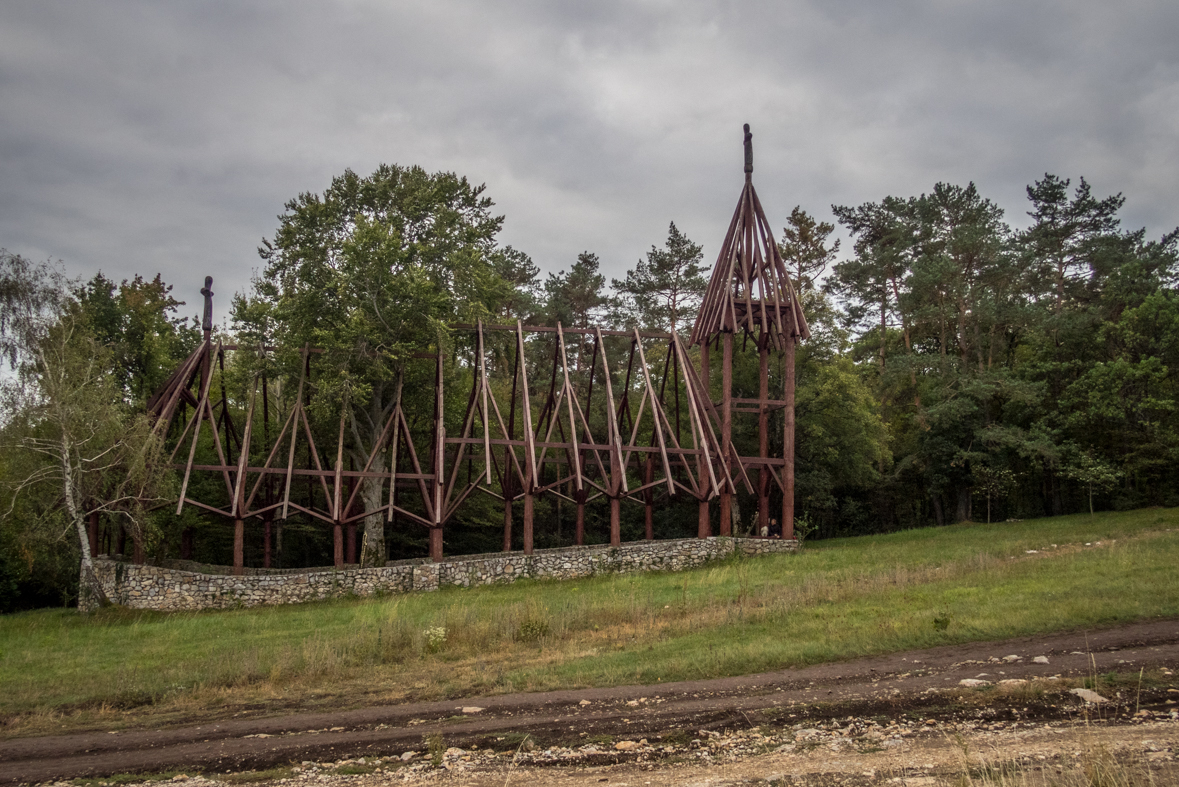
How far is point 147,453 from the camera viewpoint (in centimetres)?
2561

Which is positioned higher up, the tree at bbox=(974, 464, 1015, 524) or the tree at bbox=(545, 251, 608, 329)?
the tree at bbox=(545, 251, 608, 329)

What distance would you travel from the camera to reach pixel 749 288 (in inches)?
1304

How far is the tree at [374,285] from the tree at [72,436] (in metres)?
6.45

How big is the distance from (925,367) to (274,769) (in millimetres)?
36945

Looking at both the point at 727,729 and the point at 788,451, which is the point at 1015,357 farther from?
→ the point at 727,729

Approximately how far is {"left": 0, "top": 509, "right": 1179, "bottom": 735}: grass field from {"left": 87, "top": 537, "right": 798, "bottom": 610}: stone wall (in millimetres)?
1036

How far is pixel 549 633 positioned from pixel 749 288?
20.3 m

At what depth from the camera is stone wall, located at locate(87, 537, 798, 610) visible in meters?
24.9

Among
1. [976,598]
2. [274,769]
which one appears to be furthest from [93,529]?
[976,598]

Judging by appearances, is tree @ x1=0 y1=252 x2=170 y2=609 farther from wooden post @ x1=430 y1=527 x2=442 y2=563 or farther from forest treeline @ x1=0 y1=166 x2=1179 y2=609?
wooden post @ x1=430 y1=527 x2=442 y2=563

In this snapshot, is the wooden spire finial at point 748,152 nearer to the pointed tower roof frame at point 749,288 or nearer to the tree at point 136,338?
the pointed tower roof frame at point 749,288

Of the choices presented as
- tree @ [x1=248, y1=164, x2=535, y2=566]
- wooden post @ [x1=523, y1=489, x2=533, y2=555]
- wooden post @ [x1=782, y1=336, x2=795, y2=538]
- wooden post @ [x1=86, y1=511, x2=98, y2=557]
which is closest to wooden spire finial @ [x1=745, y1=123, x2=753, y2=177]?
wooden post @ [x1=782, y1=336, x2=795, y2=538]

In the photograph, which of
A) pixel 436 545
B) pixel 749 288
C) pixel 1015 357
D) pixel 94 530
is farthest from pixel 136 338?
pixel 1015 357

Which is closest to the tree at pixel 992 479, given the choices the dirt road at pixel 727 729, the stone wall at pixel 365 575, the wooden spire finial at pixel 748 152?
the stone wall at pixel 365 575
